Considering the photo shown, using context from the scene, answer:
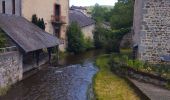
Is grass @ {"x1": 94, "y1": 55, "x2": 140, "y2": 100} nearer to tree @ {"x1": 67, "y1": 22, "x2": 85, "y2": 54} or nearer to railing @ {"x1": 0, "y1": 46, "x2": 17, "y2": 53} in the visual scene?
railing @ {"x1": 0, "y1": 46, "x2": 17, "y2": 53}

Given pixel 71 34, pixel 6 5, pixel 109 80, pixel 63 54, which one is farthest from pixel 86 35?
pixel 109 80

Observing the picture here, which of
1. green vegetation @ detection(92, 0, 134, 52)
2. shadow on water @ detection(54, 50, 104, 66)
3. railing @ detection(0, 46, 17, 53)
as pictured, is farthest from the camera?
green vegetation @ detection(92, 0, 134, 52)

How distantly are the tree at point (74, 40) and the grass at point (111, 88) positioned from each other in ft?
44.9

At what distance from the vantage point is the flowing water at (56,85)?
16.1 metres

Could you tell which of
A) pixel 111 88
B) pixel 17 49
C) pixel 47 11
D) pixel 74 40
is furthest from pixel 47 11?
pixel 111 88

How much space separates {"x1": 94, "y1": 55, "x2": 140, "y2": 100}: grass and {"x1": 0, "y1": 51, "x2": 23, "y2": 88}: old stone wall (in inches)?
173

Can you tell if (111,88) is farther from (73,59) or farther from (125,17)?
(125,17)

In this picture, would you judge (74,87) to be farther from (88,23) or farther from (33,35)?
(88,23)

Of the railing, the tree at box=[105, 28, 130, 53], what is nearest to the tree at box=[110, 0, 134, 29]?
the tree at box=[105, 28, 130, 53]

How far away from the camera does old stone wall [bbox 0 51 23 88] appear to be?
1639cm

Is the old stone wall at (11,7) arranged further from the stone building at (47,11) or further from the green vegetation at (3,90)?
the green vegetation at (3,90)

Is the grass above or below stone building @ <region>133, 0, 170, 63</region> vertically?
below

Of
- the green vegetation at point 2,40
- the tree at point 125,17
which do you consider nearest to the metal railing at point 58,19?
the tree at point 125,17

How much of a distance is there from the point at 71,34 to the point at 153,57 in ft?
54.1
